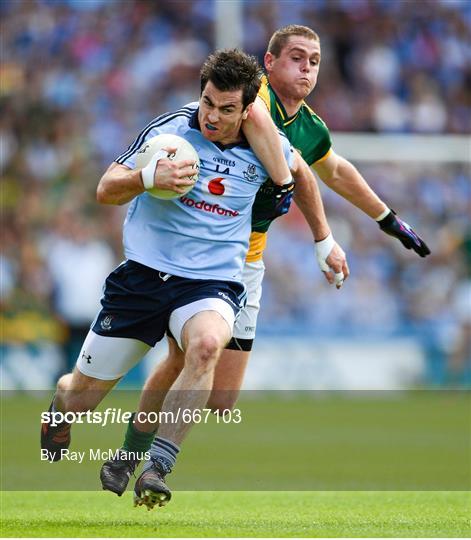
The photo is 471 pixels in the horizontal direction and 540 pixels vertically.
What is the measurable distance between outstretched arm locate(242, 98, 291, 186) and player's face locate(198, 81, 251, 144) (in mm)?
77

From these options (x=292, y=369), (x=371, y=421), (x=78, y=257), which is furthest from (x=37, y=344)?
(x=371, y=421)

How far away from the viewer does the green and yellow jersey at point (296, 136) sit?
835 cm

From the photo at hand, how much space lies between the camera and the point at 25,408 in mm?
16156

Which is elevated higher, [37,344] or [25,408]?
[37,344]

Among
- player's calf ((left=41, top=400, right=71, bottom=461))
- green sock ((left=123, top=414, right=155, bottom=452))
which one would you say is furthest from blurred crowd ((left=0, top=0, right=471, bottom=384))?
green sock ((left=123, top=414, right=155, bottom=452))

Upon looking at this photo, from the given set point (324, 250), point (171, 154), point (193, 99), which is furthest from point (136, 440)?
point (193, 99)

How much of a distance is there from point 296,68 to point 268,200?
0.94 metres

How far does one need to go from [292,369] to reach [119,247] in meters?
3.41

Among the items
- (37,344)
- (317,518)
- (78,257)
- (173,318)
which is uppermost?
(78,257)

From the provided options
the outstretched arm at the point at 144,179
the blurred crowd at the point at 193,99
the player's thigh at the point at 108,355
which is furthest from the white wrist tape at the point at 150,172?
the blurred crowd at the point at 193,99

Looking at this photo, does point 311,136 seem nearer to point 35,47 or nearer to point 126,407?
point 126,407

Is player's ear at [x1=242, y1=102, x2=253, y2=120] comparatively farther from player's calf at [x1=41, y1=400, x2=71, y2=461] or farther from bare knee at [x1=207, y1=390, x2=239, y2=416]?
bare knee at [x1=207, y1=390, x2=239, y2=416]

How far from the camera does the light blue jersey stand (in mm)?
7488

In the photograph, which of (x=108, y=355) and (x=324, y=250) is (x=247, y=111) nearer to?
(x=324, y=250)
